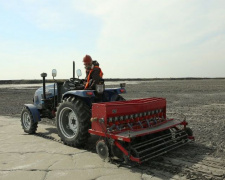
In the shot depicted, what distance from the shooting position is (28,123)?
274 inches

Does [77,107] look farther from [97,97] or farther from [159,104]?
[159,104]

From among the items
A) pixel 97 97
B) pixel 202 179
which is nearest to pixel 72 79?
pixel 97 97

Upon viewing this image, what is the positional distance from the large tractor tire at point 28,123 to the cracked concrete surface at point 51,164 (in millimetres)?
627

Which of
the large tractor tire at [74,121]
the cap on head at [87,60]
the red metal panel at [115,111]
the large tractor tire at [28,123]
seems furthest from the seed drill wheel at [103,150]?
the large tractor tire at [28,123]

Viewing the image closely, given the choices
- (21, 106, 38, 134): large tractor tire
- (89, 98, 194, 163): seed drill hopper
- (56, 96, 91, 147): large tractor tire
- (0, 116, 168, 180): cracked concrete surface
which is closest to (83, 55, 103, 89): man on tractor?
(56, 96, 91, 147): large tractor tire

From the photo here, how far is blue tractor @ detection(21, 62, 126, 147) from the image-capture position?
16.1 feet

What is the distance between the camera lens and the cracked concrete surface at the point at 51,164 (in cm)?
379

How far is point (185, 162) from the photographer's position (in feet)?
13.7

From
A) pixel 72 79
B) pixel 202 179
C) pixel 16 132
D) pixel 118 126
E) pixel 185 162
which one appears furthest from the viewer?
pixel 16 132

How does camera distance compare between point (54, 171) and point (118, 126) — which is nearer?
point (54, 171)

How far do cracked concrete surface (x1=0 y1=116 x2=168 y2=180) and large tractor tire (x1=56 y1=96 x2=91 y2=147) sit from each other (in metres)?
0.22

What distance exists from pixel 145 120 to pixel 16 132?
395cm

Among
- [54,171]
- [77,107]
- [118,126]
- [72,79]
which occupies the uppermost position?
[72,79]

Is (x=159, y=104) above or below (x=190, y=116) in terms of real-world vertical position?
above
